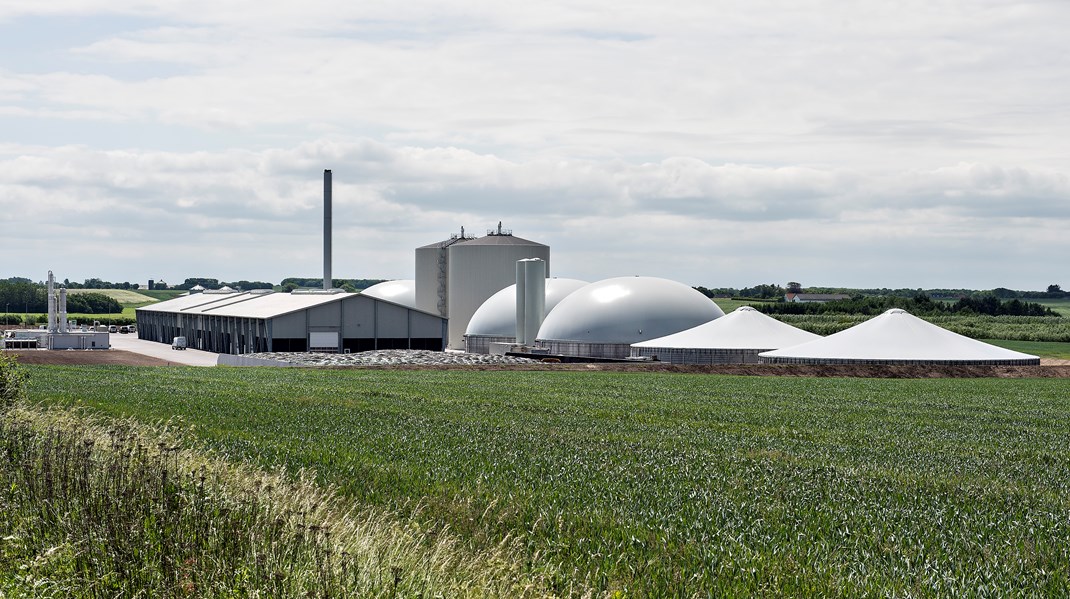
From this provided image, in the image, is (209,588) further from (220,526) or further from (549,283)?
(549,283)

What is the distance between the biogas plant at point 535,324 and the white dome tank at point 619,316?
0.32ft

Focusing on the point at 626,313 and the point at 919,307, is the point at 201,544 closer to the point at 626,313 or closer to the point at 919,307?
the point at 626,313

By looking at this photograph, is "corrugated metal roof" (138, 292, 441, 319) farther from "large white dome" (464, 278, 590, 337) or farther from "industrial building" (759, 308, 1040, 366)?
"industrial building" (759, 308, 1040, 366)

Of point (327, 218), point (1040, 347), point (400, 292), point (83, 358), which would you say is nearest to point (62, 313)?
point (327, 218)

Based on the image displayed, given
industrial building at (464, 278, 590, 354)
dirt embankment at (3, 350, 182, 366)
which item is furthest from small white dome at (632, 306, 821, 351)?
dirt embankment at (3, 350, 182, 366)

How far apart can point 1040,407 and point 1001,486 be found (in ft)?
59.8

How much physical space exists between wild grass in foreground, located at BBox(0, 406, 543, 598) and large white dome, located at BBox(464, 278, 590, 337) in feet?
235

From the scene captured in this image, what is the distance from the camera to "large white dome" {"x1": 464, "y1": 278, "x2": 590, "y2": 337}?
279 ft

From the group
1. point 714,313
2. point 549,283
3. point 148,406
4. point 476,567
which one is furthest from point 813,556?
point 549,283

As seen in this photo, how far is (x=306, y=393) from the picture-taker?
1227 inches

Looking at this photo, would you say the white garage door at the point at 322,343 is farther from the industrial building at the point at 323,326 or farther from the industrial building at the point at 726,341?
the industrial building at the point at 726,341

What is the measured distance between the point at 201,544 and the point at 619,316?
66.6 metres

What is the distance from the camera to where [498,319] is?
85.9 meters

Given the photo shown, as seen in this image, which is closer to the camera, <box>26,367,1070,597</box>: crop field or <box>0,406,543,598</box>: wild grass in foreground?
<box>0,406,543,598</box>: wild grass in foreground
